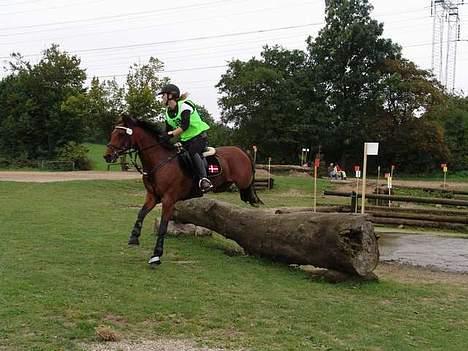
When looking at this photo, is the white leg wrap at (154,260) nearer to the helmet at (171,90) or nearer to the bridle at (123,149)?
the bridle at (123,149)

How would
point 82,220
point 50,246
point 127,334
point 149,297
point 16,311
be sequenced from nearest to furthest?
point 127,334 → point 16,311 → point 149,297 → point 50,246 → point 82,220

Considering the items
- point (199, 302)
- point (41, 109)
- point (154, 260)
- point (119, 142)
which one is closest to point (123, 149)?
point (119, 142)

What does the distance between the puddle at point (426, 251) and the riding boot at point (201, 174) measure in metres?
4.38

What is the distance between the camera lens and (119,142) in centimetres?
845

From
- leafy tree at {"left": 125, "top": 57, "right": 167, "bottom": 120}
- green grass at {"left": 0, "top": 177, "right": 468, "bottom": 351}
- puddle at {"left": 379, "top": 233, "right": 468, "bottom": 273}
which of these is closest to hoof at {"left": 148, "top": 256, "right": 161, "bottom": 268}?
green grass at {"left": 0, "top": 177, "right": 468, "bottom": 351}

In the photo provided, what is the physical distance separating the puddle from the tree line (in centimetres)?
2897

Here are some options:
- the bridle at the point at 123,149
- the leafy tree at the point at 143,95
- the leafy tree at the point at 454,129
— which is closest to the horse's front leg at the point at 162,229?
the bridle at the point at 123,149

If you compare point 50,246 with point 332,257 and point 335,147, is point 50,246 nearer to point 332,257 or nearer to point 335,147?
point 332,257

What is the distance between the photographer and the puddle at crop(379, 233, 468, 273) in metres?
10.8

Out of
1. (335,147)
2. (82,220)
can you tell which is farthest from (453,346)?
(335,147)

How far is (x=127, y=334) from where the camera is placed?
16.3ft

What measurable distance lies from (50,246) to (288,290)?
13.8 ft

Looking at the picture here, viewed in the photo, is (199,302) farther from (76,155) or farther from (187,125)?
(76,155)

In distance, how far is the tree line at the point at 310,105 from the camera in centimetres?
4438
